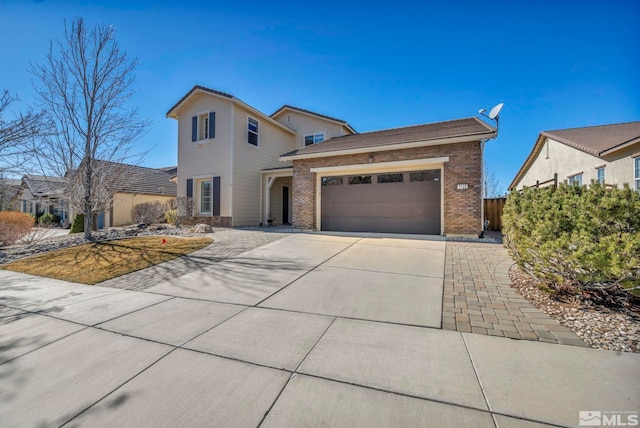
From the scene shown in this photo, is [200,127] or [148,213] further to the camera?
[148,213]

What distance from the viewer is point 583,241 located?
130 inches

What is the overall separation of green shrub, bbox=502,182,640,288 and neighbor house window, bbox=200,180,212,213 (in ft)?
46.3

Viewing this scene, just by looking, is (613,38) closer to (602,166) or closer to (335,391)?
(602,166)

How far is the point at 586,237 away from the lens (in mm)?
3297

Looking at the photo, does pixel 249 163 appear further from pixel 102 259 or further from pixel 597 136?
pixel 597 136

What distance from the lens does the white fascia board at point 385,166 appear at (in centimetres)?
959

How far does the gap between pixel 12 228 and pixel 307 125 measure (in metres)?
15.0

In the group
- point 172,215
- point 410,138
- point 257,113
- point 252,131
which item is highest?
point 257,113

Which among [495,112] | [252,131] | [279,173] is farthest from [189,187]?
[495,112]

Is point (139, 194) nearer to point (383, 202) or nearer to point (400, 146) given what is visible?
point (383, 202)

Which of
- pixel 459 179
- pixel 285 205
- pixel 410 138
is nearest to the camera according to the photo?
pixel 459 179

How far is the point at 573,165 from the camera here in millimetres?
13961

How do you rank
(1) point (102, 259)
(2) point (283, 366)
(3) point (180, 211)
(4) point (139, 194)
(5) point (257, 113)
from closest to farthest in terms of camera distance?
1. (2) point (283, 366)
2. (1) point (102, 259)
3. (3) point (180, 211)
4. (5) point (257, 113)
5. (4) point (139, 194)

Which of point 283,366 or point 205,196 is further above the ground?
point 205,196
